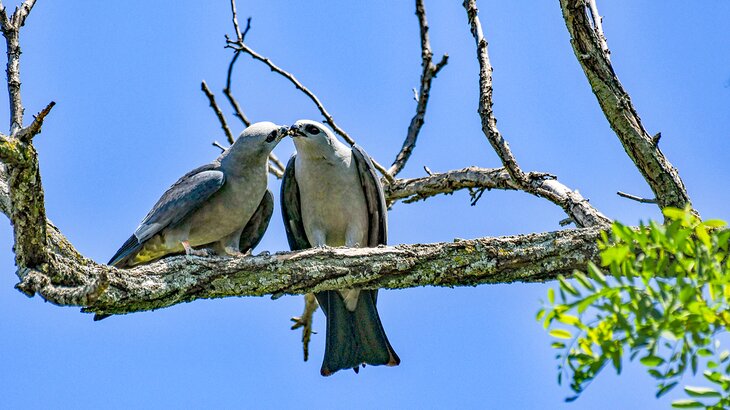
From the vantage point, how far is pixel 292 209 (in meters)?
7.28

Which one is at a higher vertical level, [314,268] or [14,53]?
[14,53]

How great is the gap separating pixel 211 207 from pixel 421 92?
205cm

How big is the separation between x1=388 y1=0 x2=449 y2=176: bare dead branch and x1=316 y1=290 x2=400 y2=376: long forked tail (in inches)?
53.7

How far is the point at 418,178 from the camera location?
290 inches

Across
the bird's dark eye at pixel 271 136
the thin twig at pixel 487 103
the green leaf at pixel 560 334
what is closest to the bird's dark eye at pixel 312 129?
the bird's dark eye at pixel 271 136

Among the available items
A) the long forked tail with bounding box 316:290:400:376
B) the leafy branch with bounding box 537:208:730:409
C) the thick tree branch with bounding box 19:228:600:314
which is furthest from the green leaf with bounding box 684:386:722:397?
the long forked tail with bounding box 316:290:400:376

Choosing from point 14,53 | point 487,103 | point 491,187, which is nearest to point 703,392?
point 487,103

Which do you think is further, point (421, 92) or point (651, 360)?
point (421, 92)

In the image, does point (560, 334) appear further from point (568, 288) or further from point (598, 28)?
point (598, 28)

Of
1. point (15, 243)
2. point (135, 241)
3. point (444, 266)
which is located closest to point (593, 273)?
point (444, 266)

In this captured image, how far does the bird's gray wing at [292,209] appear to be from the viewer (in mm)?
7270

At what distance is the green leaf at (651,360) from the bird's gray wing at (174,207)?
4.38 meters

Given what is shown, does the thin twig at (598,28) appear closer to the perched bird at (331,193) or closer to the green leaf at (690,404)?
the perched bird at (331,193)

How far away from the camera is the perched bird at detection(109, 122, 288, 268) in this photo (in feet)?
21.1
